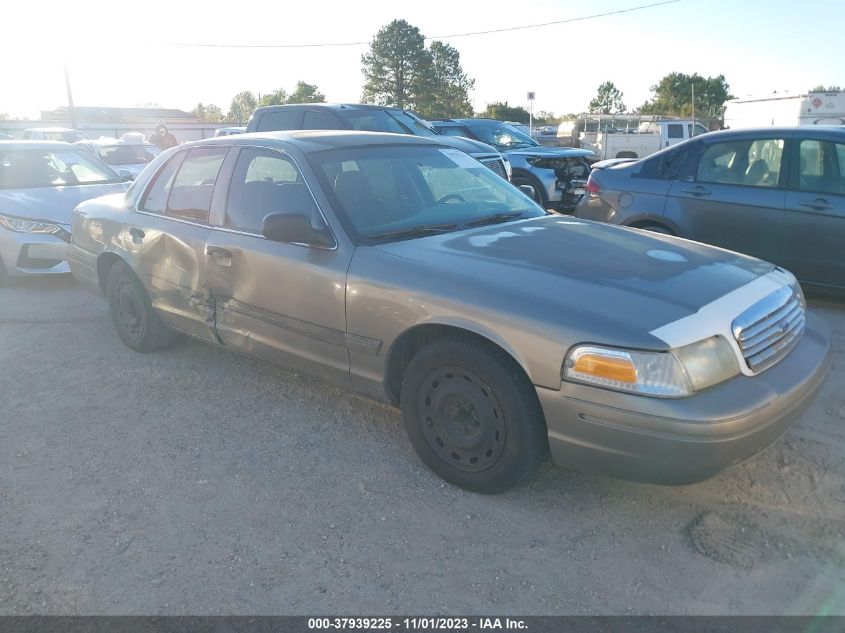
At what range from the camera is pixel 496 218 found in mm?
4016

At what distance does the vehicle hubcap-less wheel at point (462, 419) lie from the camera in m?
3.02

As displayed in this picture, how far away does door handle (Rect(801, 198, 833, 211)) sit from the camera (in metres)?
5.46

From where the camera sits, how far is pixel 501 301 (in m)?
2.94

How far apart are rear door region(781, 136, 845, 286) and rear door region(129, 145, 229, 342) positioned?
4413mm

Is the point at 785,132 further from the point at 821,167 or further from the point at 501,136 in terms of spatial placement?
the point at 501,136

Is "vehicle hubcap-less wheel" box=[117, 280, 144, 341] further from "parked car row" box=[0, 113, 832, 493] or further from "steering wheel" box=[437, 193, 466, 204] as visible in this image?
"steering wheel" box=[437, 193, 466, 204]

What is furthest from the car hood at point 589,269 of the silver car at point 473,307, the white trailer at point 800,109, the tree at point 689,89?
the tree at point 689,89

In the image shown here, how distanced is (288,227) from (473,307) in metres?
1.08

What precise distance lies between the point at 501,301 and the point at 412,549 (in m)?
1.09

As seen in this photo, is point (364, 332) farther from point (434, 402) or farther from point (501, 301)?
point (501, 301)

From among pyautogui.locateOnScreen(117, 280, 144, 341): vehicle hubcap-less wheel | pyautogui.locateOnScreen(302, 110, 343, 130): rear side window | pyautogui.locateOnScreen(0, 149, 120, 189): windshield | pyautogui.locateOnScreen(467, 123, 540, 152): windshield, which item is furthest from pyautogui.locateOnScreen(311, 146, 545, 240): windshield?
pyautogui.locateOnScreen(467, 123, 540, 152): windshield

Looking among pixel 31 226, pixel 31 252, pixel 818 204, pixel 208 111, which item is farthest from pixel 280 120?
pixel 208 111
